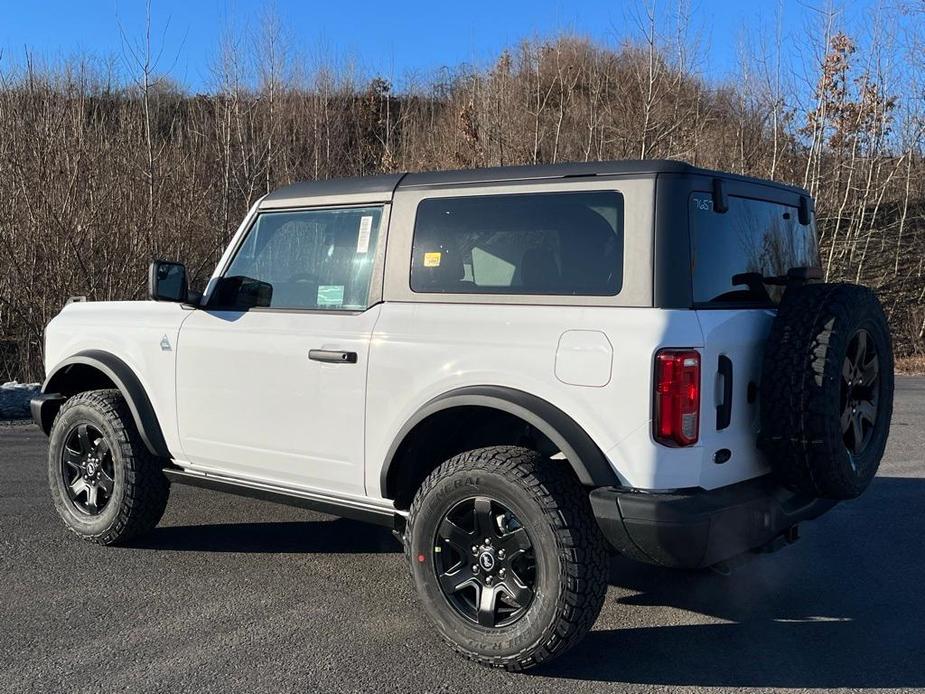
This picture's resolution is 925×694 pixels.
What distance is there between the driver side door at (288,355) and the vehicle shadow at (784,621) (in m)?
1.40

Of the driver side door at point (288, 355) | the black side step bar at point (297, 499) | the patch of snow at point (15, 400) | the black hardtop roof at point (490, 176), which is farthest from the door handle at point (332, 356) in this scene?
the patch of snow at point (15, 400)

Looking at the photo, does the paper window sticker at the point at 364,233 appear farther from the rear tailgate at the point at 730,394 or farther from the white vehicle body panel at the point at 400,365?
the rear tailgate at the point at 730,394

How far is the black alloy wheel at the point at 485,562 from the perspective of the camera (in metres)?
3.44

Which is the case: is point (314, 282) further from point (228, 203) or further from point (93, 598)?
point (228, 203)

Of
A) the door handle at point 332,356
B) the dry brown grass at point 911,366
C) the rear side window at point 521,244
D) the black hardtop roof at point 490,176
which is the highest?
the black hardtop roof at point 490,176

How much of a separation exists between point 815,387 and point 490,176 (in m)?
1.57

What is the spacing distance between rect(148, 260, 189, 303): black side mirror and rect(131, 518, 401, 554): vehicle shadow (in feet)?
4.73

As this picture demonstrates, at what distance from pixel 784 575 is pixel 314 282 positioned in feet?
9.37

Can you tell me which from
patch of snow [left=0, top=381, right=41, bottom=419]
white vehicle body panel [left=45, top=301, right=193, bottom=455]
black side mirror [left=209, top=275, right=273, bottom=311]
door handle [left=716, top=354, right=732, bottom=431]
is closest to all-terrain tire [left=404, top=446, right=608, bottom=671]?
door handle [left=716, top=354, right=732, bottom=431]

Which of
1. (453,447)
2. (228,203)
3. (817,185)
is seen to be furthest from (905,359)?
(453,447)

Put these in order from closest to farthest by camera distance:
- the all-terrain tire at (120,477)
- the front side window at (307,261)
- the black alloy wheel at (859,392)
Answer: the black alloy wheel at (859,392), the front side window at (307,261), the all-terrain tire at (120,477)

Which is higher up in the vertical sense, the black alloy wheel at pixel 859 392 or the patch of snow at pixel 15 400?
the black alloy wheel at pixel 859 392

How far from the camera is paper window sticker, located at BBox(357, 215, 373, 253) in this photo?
13.5 ft

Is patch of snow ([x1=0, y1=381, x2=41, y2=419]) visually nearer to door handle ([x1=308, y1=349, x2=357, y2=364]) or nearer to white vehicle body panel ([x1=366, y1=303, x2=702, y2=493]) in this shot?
door handle ([x1=308, y1=349, x2=357, y2=364])
